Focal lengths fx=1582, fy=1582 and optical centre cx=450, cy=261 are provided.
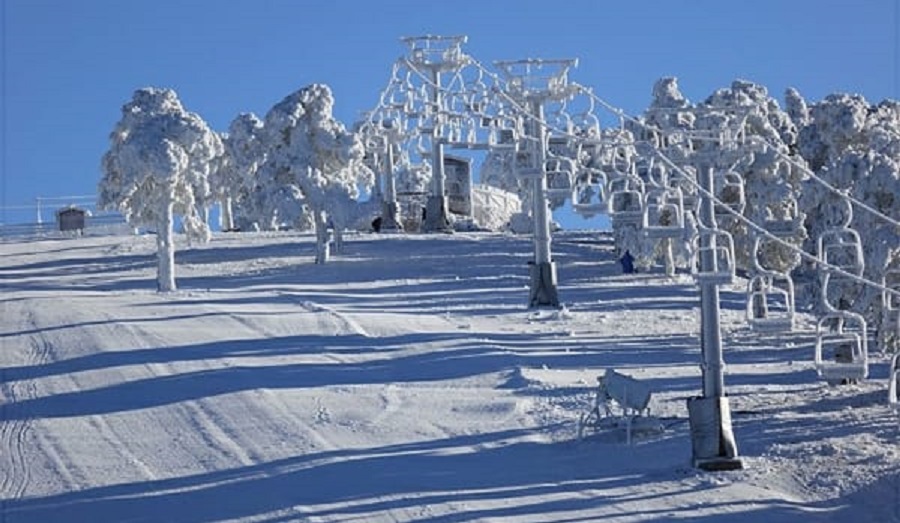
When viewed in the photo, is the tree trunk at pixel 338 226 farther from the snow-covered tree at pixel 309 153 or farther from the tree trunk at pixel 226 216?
the tree trunk at pixel 226 216

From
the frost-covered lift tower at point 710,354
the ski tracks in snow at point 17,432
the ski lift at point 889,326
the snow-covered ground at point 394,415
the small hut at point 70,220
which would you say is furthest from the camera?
the small hut at point 70,220

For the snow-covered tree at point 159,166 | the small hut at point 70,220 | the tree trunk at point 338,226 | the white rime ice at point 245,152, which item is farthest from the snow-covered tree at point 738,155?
the small hut at point 70,220

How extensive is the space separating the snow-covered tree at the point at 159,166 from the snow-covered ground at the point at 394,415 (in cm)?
316

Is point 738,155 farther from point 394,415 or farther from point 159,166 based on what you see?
point 159,166

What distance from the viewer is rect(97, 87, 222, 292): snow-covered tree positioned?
41969 millimetres

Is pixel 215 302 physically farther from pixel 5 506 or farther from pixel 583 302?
pixel 5 506

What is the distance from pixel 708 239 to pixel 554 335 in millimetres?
13276

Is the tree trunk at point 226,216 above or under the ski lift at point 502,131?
under

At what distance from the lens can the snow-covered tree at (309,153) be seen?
2093 inches

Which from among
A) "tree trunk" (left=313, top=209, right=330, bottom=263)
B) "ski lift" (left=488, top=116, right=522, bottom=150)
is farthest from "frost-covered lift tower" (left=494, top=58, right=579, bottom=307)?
"tree trunk" (left=313, top=209, right=330, bottom=263)

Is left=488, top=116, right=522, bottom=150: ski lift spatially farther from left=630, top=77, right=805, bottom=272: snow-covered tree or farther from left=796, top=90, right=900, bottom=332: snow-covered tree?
left=796, top=90, right=900, bottom=332: snow-covered tree

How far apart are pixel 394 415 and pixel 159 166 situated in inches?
826

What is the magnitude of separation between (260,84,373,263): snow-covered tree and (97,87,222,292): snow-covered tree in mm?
9128

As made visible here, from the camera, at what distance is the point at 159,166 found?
41.9 m
